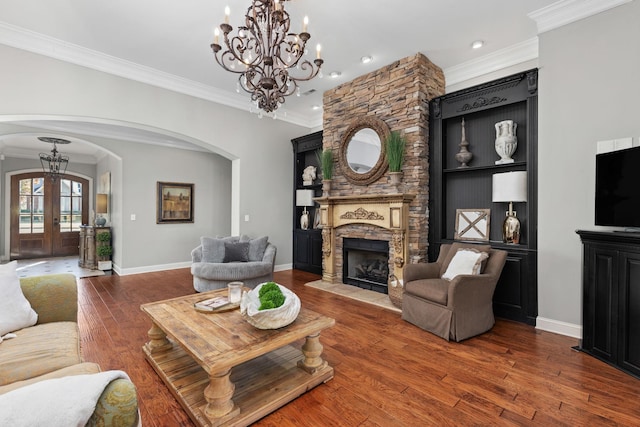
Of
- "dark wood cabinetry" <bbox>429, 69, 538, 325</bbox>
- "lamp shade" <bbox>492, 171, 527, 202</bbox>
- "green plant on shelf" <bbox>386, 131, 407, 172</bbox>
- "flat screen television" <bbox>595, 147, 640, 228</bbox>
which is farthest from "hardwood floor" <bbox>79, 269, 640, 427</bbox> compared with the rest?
"green plant on shelf" <bbox>386, 131, 407, 172</bbox>

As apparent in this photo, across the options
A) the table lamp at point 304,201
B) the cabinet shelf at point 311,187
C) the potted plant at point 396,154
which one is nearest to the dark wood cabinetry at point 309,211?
the cabinet shelf at point 311,187

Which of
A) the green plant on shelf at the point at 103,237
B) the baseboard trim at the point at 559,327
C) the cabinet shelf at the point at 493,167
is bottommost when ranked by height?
the baseboard trim at the point at 559,327

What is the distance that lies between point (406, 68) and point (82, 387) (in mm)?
4456

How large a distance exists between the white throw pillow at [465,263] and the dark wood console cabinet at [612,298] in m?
0.82

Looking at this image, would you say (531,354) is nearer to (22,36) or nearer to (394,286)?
(394,286)

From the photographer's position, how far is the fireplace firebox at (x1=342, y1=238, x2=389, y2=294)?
450cm

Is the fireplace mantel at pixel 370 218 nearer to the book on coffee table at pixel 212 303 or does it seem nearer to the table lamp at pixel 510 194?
the table lamp at pixel 510 194

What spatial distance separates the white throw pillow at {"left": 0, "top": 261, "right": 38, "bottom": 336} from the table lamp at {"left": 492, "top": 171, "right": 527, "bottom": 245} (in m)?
4.23

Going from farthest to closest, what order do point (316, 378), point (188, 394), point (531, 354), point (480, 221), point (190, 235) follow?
1. point (190, 235)
2. point (480, 221)
3. point (531, 354)
4. point (316, 378)
5. point (188, 394)

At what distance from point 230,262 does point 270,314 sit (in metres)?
2.84

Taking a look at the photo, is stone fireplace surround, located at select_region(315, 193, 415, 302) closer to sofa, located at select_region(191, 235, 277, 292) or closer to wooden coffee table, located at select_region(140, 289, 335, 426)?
sofa, located at select_region(191, 235, 277, 292)

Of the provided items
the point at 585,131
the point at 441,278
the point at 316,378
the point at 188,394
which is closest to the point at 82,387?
the point at 188,394

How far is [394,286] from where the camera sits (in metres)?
3.88

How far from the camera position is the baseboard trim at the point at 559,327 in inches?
113
